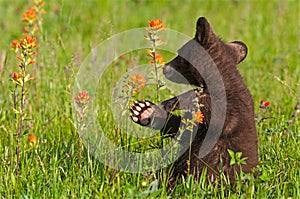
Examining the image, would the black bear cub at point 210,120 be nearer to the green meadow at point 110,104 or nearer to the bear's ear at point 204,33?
the bear's ear at point 204,33

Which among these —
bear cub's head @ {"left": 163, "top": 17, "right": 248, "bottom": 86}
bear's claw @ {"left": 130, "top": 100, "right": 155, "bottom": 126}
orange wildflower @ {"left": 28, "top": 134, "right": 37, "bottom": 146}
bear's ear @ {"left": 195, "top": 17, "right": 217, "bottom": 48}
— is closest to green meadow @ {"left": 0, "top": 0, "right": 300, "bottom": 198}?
orange wildflower @ {"left": 28, "top": 134, "right": 37, "bottom": 146}

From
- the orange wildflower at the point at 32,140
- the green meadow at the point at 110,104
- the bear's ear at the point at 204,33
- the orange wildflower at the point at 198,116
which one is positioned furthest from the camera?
the orange wildflower at the point at 32,140

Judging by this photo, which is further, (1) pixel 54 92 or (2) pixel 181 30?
(2) pixel 181 30

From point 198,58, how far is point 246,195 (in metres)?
0.97

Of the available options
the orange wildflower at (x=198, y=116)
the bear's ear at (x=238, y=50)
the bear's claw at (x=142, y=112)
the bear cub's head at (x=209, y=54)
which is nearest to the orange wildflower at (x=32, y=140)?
the bear's claw at (x=142, y=112)

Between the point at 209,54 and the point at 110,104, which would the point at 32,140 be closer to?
the point at 110,104

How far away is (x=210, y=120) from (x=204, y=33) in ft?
1.75

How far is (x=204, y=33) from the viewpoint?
13.4 ft

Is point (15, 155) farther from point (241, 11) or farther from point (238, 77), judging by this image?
point (241, 11)

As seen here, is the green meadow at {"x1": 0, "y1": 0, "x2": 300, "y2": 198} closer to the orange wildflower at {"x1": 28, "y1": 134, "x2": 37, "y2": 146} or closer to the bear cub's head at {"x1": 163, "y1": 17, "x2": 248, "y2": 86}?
the orange wildflower at {"x1": 28, "y1": 134, "x2": 37, "y2": 146}

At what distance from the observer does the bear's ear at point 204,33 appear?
159 inches

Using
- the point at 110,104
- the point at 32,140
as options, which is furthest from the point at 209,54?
the point at 110,104

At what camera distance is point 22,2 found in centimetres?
1006

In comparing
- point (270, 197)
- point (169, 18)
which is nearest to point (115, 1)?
point (169, 18)
